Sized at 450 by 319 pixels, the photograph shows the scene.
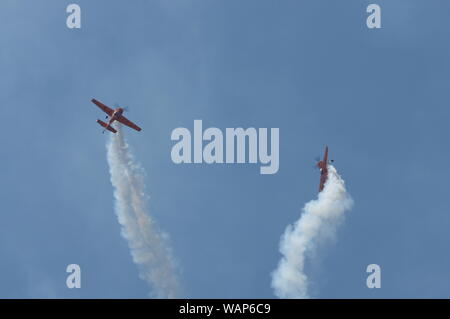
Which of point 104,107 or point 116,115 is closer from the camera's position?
point 116,115

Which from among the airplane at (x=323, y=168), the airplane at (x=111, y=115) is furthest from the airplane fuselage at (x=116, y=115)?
the airplane at (x=323, y=168)

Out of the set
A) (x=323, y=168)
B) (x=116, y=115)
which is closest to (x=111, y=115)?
(x=116, y=115)

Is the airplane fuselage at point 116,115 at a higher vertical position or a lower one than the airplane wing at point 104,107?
lower

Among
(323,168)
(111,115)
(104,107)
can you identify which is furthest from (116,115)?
(323,168)

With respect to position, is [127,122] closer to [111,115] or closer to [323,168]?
[111,115]

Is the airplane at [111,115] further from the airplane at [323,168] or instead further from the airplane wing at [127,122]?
the airplane at [323,168]

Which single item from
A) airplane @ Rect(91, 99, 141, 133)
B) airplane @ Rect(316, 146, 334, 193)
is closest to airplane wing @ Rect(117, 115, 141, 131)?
airplane @ Rect(91, 99, 141, 133)

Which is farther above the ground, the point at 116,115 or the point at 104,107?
the point at 104,107

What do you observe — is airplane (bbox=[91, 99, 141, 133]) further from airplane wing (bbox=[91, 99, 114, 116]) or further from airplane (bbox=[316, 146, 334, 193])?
airplane (bbox=[316, 146, 334, 193])
